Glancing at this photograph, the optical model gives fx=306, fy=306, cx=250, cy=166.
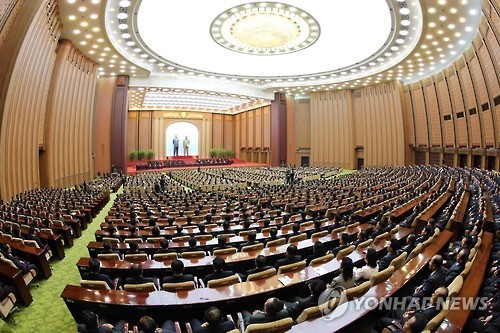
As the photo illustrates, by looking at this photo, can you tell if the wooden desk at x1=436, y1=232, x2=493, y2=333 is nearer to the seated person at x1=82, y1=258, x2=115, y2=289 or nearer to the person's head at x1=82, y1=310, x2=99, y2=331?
the person's head at x1=82, y1=310, x2=99, y2=331

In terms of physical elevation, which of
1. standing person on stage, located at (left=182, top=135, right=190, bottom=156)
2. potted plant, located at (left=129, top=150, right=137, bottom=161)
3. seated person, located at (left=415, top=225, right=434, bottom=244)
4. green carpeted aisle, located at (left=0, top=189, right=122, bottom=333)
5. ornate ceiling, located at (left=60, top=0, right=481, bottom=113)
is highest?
ornate ceiling, located at (left=60, top=0, right=481, bottom=113)

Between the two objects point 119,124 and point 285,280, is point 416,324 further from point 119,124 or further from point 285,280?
point 119,124

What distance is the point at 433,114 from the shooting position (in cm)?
2136

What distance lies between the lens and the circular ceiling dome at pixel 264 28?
15.9 m

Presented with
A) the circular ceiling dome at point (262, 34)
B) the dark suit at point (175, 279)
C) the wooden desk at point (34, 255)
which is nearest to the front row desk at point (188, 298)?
the dark suit at point (175, 279)

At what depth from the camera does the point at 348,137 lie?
1127 inches

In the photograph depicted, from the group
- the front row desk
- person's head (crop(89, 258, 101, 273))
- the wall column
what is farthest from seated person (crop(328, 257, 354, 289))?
the wall column

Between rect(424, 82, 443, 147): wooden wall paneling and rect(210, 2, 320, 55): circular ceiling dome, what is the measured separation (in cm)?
935

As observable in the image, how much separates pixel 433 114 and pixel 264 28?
13311mm

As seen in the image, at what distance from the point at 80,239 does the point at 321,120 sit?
2604cm

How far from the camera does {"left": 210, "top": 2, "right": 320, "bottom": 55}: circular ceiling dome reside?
1588cm

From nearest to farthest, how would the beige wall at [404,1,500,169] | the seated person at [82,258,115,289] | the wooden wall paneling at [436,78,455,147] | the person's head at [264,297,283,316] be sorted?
the person's head at [264,297,283,316], the seated person at [82,258,115,289], the beige wall at [404,1,500,169], the wooden wall paneling at [436,78,455,147]

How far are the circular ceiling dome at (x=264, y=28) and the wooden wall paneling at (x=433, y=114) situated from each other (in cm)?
935

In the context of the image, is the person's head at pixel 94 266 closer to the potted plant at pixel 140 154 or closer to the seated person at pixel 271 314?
the seated person at pixel 271 314
